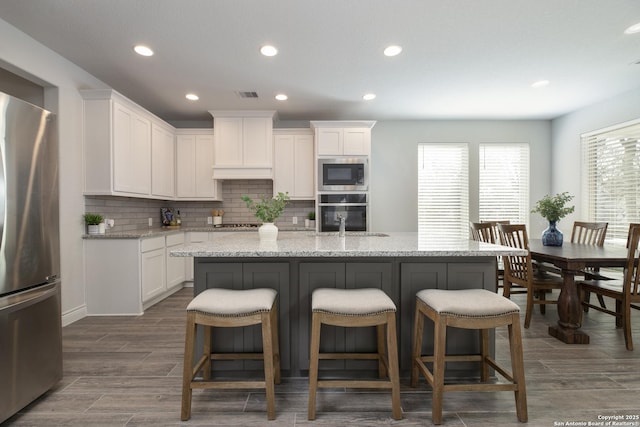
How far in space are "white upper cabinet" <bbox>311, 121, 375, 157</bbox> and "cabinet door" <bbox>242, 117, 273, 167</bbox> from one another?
700mm

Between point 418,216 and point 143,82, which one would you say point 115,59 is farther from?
point 418,216

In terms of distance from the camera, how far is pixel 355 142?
4461mm

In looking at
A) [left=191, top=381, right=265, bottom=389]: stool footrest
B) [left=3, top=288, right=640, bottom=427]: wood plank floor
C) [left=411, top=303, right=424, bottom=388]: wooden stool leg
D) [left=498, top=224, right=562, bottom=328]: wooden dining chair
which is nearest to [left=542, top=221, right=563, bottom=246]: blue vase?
[left=498, top=224, right=562, bottom=328]: wooden dining chair

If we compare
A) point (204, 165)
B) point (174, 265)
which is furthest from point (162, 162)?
point (174, 265)

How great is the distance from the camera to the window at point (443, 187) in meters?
5.07

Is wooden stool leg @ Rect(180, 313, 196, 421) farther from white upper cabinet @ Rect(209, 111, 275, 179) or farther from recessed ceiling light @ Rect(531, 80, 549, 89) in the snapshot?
recessed ceiling light @ Rect(531, 80, 549, 89)

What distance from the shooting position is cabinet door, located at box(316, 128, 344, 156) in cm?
444

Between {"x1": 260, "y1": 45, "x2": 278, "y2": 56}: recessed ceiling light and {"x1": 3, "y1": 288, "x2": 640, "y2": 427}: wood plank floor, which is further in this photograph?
{"x1": 260, "y1": 45, "x2": 278, "y2": 56}: recessed ceiling light

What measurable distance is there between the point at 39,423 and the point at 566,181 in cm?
633

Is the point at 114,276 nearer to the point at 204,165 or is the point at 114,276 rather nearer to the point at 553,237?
the point at 204,165

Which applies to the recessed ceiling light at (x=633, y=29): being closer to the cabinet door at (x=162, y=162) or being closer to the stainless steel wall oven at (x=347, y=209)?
the stainless steel wall oven at (x=347, y=209)

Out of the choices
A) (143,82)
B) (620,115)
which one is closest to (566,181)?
(620,115)

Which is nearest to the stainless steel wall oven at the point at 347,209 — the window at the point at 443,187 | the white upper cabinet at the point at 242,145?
the white upper cabinet at the point at 242,145

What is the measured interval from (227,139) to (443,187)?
11.5ft
